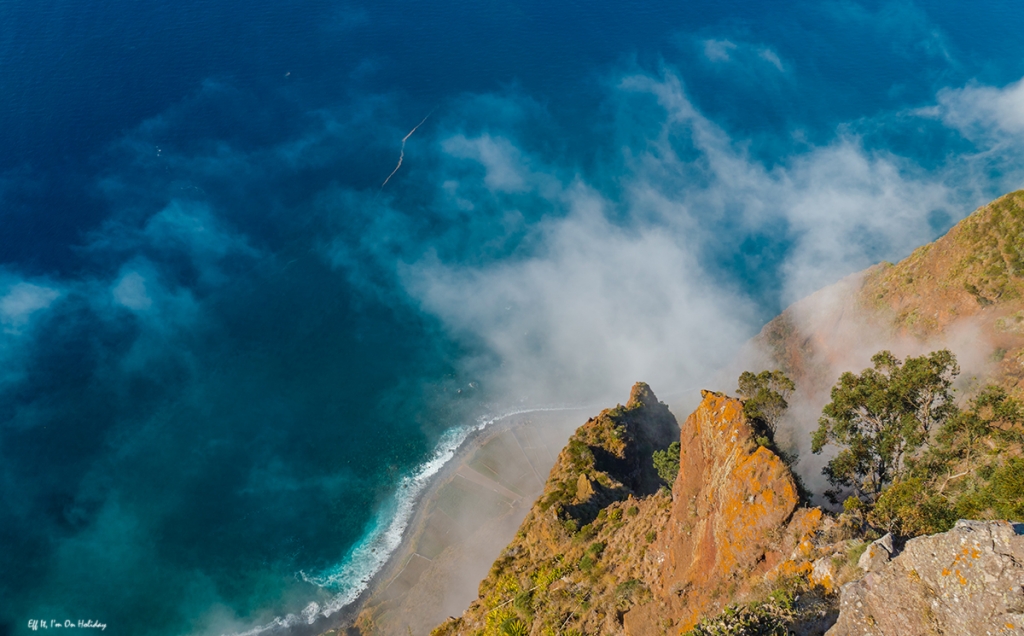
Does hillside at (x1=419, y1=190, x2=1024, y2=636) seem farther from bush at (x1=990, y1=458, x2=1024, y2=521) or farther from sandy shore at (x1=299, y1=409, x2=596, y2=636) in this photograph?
sandy shore at (x1=299, y1=409, x2=596, y2=636)

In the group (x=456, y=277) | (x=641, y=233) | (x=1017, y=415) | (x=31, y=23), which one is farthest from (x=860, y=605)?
(x=31, y=23)

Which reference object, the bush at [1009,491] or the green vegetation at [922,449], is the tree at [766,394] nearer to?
the green vegetation at [922,449]

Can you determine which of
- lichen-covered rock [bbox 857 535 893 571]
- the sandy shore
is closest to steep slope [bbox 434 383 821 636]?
lichen-covered rock [bbox 857 535 893 571]

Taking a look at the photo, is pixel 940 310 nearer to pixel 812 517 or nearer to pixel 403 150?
pixel 812 517

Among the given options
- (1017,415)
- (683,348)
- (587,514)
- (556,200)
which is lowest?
(1017,415)

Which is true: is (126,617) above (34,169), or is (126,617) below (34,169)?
below

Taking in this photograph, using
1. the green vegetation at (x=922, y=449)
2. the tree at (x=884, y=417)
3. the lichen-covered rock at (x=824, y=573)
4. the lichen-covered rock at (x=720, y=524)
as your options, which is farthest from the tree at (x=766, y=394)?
the lichen-covered rock at (x=824, y=573)

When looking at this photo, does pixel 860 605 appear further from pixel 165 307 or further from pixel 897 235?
pixel 897 235
